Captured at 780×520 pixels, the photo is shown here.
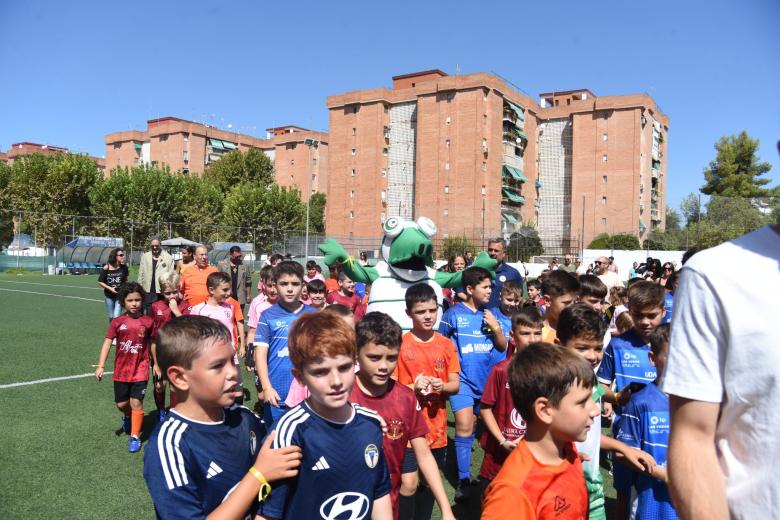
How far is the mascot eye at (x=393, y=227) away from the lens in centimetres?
559

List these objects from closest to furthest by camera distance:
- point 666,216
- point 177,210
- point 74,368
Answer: point 74,368, point 177,210, point 666,216

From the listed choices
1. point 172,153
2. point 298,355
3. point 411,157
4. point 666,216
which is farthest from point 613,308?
point 172,153

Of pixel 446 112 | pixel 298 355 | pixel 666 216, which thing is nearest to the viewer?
pixel 298 355

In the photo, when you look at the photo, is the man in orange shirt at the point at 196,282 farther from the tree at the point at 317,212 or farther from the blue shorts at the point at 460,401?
the tree at the point at 317,212

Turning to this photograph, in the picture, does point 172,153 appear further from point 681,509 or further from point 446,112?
point 681,509

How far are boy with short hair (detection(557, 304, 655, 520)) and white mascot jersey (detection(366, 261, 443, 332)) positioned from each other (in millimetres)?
1789

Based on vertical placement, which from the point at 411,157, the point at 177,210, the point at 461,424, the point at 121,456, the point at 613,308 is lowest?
the point at 121,456

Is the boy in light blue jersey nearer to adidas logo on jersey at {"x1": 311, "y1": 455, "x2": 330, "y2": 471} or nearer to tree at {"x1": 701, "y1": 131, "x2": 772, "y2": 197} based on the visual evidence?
adidas logo on jersey at {"x1": 311, "y1": 455, "x2": 330, "y2": 471}

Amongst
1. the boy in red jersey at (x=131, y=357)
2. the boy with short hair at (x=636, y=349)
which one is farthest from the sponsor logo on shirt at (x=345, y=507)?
the boy in red jersey at (x=131, y=357)

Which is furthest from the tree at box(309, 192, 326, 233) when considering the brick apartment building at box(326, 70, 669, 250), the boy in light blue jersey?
the boy in light blue jersey

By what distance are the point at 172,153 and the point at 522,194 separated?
42066 mm

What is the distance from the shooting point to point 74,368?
29.4 feet

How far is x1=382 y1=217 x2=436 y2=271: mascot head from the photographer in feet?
17.7

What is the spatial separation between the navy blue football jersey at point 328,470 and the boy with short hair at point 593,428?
47.0 inches
